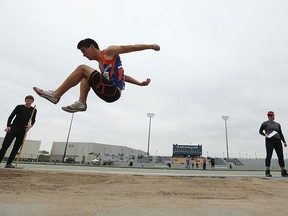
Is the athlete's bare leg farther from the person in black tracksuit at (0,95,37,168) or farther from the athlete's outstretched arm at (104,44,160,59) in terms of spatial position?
the person in black tracksuit at (0,95,37,168)

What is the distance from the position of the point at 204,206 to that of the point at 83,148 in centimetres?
7302

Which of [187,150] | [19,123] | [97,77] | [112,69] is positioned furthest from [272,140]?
[187,150]

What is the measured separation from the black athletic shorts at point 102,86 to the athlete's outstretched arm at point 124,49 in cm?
34

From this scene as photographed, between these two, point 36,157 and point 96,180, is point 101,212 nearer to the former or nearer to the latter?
point 96,180

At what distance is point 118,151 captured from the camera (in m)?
78.6

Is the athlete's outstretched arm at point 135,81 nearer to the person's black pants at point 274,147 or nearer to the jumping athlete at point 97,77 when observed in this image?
the jumping athlete at point 97,77

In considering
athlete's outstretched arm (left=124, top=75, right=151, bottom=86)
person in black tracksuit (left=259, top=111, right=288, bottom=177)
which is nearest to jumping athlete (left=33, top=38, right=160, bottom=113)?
athlete's outstretched arm (left=124, top=75, right=151, bottom=86)

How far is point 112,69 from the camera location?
11.1ft

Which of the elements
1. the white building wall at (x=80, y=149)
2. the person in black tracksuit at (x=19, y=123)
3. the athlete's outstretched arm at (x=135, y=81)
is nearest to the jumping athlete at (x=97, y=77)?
the athlete's outstretched arm at (x=135, y=81)

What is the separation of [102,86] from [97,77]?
15cm

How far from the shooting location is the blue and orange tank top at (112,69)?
10.9ft

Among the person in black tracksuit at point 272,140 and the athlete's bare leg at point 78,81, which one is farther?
the person in black tracksuit at point 272,140

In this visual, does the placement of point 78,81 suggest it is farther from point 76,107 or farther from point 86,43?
point 86,43

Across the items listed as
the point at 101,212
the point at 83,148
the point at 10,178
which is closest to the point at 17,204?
the point at 101,212
